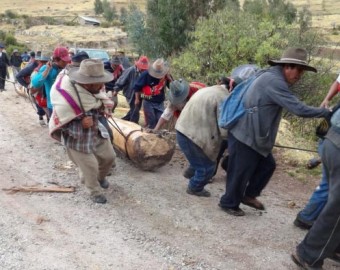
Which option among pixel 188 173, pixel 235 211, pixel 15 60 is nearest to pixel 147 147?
pixel 188 173

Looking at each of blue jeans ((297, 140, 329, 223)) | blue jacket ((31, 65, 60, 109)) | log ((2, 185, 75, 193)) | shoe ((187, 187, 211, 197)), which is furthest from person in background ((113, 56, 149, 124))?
blue jeans ((297, 140, 329, 223))

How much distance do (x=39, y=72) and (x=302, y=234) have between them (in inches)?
204

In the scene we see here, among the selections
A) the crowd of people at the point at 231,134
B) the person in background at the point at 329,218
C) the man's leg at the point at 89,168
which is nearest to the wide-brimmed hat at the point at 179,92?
the crowd of people at the point at 231,134

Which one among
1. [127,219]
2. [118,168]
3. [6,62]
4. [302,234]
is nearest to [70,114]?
[127,219]

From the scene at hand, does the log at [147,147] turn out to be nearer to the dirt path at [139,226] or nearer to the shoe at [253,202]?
the dirt path at [139,226]

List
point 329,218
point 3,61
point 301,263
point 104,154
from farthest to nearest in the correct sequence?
point 3,61, point 104,154, point 301,263, point 329,218

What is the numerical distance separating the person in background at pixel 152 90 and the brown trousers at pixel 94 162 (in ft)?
7.81

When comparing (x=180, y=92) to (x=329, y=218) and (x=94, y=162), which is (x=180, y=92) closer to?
(x=94, y=162)

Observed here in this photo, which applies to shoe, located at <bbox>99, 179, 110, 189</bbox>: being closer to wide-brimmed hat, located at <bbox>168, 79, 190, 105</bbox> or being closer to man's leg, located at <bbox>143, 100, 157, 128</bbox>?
wide-brimmed hat, located at <bbox>168, 79, 190, 105</bbox>

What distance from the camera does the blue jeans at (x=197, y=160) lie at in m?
5.59

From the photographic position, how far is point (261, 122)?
4672mm

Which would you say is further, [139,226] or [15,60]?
[15,60]

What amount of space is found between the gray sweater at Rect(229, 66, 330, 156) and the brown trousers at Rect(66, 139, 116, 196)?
1.73 meters

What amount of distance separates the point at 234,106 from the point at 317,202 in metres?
1.34
